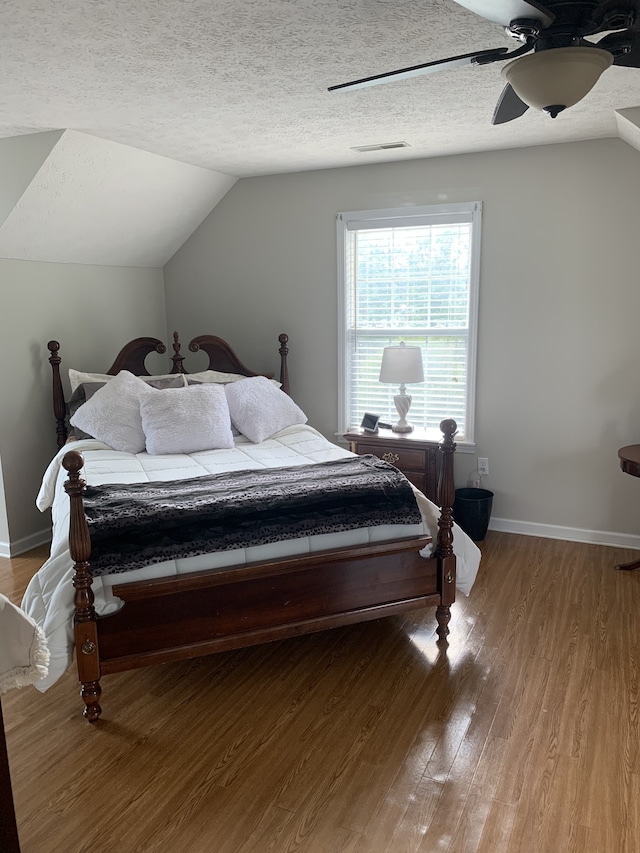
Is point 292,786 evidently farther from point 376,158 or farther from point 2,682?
point 376,158

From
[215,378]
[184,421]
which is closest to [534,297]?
[215,378]

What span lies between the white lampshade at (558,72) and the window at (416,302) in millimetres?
2408

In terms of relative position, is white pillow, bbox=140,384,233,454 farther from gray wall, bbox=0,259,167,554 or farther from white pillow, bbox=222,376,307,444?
gray wall, bbox=0,259,167,554

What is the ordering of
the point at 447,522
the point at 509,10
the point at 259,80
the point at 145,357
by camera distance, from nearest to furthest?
the point at 509,10 → the point at 259,80 → the point at 447,522 → the point at 145,357

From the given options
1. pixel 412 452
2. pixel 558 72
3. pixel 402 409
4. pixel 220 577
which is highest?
pixel 558 72

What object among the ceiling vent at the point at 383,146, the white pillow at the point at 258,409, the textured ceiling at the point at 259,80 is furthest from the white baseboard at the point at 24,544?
the ceiling vent at the point at 383,146

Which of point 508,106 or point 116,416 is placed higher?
point 508,106

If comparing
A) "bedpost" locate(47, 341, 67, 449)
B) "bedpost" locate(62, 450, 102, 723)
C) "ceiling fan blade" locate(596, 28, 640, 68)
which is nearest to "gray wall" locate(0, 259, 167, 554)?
"bedpost" locate(47, 341, 67, 449)

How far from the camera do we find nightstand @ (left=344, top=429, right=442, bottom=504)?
4086 mm

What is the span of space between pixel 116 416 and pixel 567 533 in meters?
2.93

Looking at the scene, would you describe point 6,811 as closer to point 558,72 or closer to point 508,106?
point 558,72

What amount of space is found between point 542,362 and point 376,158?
5.56ft

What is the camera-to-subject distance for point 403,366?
4125mm

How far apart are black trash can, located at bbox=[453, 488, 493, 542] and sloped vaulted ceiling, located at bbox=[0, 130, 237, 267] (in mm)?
2805
